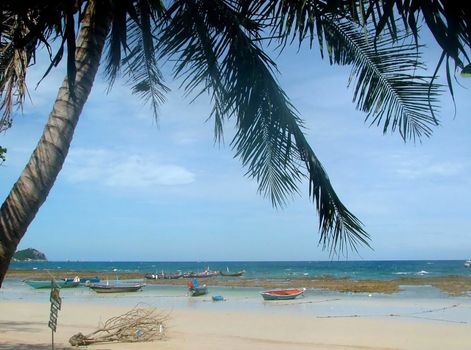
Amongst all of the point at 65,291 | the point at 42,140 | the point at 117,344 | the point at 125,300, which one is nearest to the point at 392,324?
the point at 117,344

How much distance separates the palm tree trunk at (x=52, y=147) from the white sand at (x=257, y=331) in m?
9.25

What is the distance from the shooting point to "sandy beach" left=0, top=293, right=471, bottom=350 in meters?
14.8

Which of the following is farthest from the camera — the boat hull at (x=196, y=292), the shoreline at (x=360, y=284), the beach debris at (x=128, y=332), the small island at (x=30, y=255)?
the small island at (x=30, y=255)

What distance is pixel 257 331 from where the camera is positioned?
1770cm

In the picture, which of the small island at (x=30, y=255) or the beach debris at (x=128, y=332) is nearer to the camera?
the beach debris at (x=128, y=332)

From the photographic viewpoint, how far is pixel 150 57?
221 inches

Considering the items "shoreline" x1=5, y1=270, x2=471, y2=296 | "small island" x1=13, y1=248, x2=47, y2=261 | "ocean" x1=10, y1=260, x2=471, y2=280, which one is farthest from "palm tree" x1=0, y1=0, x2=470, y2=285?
"small island" x1=13, y1=248, x2=47, y2=261

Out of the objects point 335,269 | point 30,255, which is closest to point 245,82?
point 335,269

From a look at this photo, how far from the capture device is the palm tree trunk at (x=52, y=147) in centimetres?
366

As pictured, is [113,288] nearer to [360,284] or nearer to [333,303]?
[333,303]

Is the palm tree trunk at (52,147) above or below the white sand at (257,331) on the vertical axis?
above

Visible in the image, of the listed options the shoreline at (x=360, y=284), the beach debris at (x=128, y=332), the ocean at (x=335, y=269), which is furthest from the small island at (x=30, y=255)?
the beach debris at (x=128, y=332)

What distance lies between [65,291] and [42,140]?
120 feet

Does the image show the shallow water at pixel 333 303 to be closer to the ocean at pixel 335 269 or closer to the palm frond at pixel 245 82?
the ocean at pixel 335 269
